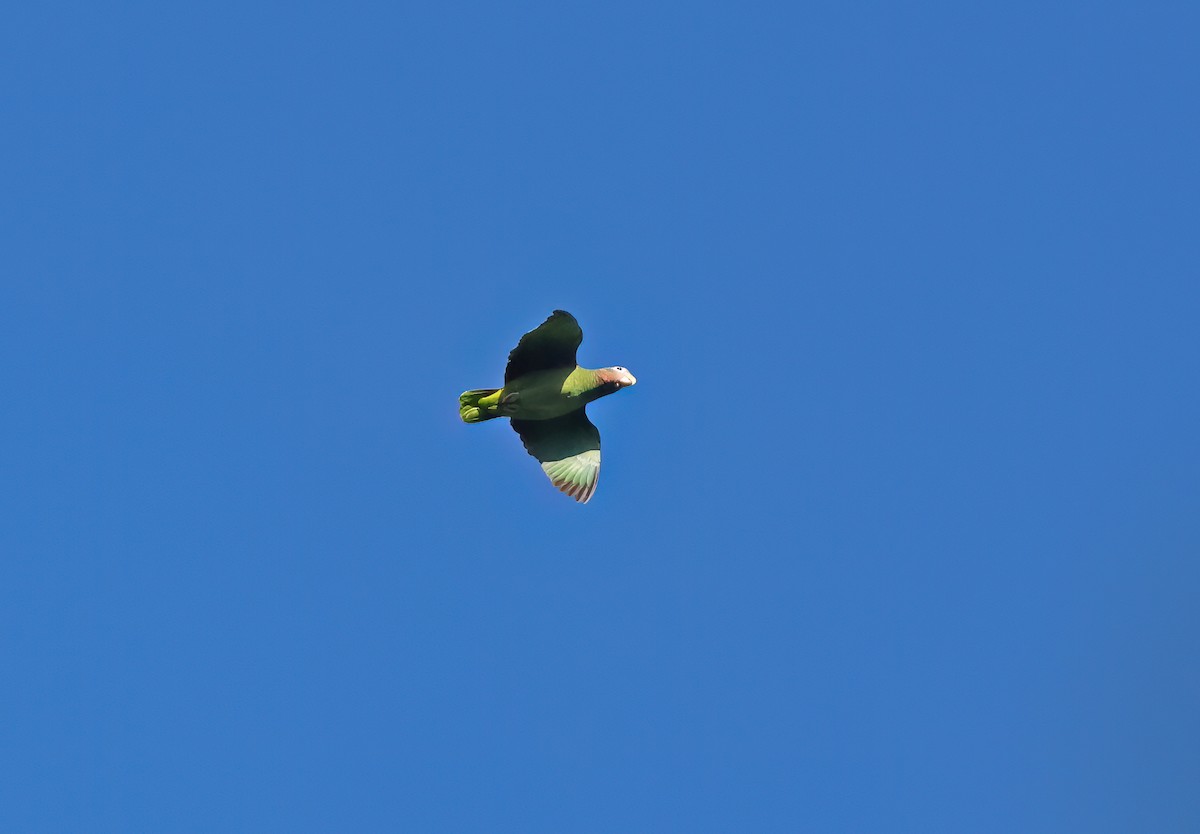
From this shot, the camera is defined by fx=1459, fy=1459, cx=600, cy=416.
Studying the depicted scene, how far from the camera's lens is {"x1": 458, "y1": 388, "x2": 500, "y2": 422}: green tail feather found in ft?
88.0

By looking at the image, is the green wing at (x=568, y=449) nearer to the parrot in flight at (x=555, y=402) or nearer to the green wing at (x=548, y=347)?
the parrot in flight at (x=555, y=402)

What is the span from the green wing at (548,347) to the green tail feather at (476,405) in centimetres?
58

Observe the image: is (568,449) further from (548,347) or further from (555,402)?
(548,347)

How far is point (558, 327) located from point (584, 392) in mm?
1538

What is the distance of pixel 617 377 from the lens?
2666cm

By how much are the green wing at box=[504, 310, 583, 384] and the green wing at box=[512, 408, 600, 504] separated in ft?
4.16

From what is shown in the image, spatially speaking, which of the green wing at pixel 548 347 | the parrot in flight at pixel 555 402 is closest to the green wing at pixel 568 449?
the parrot in flight at pixel 555 402

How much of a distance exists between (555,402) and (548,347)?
42.4 inches

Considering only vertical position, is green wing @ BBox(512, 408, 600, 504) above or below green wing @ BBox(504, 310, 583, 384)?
below

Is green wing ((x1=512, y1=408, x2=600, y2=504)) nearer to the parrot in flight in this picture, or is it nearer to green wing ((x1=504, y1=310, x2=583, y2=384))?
the parrot in flight

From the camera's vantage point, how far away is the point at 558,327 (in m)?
25.5

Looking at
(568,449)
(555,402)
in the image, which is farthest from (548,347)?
(568,449)

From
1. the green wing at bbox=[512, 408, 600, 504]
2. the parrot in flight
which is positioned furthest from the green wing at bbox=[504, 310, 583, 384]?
the green wing at bbox=[512, 408, 600, 504]

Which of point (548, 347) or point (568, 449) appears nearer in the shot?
point (548, 347)
